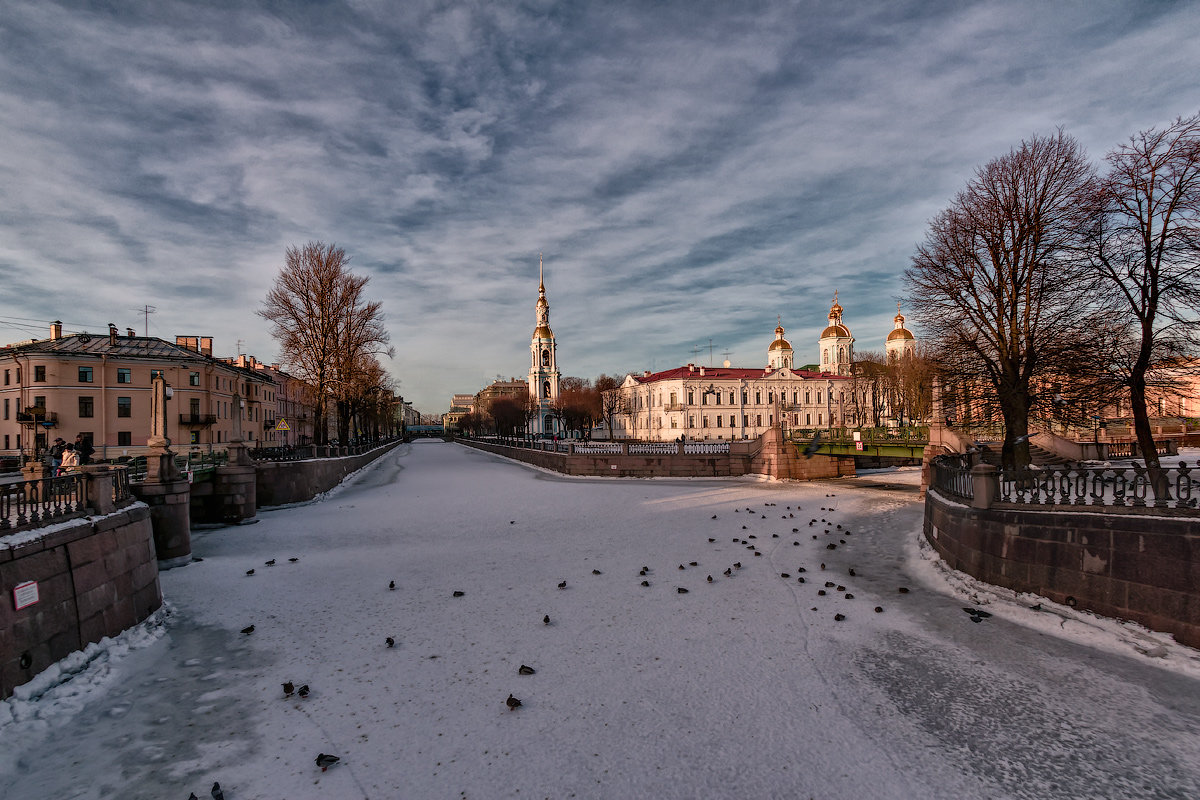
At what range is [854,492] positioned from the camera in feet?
83.0

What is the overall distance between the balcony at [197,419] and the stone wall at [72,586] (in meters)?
44.1

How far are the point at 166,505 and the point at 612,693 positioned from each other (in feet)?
43.2

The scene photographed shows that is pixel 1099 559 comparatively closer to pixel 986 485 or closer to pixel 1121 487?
pixel 1121 487

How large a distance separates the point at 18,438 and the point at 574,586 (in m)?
50.3

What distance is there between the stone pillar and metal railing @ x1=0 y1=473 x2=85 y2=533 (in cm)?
497

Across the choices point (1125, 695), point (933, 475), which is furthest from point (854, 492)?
point (1125, 695)

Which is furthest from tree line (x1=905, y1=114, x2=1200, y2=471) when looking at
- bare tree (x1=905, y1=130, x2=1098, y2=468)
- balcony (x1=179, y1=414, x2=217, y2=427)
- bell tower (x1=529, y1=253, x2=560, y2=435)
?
bell tower (x1=529, y1=253, x2=560, y2=435)

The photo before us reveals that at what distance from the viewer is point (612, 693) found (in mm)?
6207

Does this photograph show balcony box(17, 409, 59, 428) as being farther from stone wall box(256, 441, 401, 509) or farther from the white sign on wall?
the white sign on wall

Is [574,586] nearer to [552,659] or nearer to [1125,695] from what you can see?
[552,659]

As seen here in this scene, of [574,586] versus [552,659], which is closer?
[552,659]

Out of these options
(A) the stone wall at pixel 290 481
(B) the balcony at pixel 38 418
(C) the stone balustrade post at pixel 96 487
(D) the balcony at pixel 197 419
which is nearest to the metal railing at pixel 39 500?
(C) the stone balustrade post at pixel 96 487

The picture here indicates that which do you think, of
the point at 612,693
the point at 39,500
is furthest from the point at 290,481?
the point at 612,693

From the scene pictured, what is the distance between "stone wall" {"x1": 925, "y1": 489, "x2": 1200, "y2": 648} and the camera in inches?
278
